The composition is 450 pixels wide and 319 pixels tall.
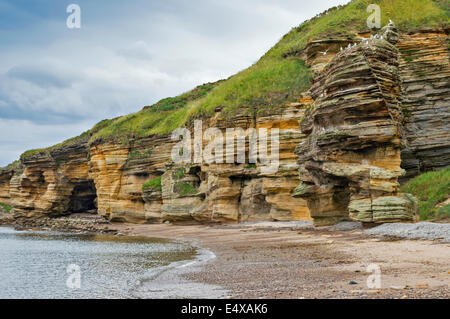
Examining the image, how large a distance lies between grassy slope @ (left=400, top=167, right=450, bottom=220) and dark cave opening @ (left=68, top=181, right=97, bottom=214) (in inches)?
2438

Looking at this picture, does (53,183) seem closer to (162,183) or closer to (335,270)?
(162,183)

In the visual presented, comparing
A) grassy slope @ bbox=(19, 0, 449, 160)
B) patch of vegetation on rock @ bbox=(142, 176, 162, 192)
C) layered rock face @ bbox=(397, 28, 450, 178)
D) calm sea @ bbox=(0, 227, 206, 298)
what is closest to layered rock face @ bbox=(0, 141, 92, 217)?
grassy slope @ bbox=(19, 0, 449, 160)

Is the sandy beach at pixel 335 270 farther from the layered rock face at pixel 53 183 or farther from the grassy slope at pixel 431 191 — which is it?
the layered rock face at pixel 53 183

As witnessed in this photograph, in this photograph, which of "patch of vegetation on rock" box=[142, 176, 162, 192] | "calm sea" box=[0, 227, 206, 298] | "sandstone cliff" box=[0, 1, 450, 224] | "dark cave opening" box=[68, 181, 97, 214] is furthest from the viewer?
"dark cave opening" box=[68, 181, 97, 214]

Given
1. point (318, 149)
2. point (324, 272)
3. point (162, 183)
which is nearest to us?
point (324, 272)

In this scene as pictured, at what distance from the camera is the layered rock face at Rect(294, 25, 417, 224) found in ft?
76.3

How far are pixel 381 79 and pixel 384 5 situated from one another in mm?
29000

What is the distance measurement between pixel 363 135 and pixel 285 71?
93.1ft

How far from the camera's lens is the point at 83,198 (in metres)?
81.1

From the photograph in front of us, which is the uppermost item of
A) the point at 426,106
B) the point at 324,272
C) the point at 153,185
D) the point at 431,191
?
the point at 426,106

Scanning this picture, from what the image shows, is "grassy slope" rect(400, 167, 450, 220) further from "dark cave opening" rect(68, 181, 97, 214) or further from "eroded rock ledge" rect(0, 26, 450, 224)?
"dark cave opening" rect(68, 181, 97, 214)

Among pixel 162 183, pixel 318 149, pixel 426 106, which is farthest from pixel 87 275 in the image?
pixel 162 183

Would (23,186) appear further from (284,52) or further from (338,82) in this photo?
(338,82)
